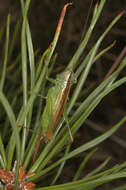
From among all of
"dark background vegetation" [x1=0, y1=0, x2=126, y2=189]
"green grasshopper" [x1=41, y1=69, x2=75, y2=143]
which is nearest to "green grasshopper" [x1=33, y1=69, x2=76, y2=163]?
"green grasshopper" [x1=41, y1=69, x2=75, y2=143]

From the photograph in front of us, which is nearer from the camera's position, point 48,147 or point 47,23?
point 48,147

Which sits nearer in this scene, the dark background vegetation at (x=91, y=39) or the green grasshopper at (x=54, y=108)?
the green grasshopper at (x=54, y=108)

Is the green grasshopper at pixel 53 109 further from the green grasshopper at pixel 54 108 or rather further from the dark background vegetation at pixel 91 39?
the dark background vegetation at pixel 91 39

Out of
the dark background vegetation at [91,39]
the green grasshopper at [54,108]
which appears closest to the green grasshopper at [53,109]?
the green grasshopper at [54,108]

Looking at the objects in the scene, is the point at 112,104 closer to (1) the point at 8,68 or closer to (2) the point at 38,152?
(1) the point at 8,68

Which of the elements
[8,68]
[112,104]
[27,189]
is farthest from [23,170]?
[112,104]

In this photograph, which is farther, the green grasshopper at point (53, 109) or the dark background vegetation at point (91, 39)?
the dark background vegetation at point (91, 39)

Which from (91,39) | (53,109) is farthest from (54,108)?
(91,39)

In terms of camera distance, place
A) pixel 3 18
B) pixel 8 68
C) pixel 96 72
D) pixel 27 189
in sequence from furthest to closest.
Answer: pixel 3 18 < pixel 96 72 < pixel 8 68 < pixel 27 189

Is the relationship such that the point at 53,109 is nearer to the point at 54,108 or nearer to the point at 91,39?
the point at 54,108
